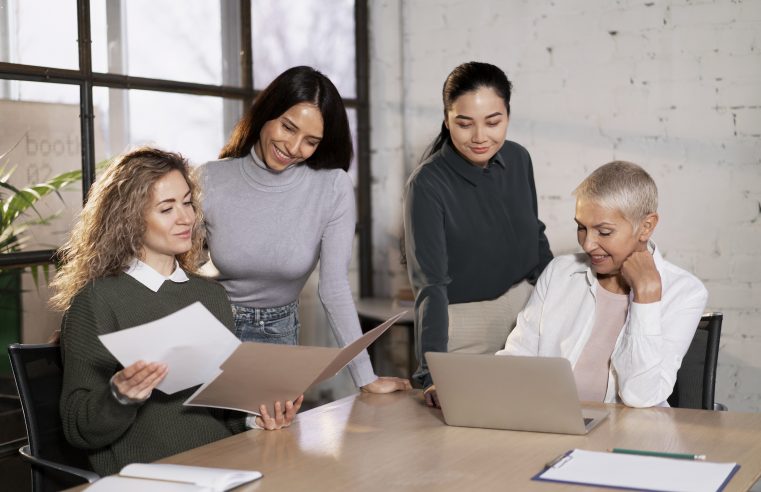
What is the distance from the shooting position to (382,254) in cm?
413

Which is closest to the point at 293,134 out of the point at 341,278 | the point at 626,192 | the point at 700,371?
the point at 341,278

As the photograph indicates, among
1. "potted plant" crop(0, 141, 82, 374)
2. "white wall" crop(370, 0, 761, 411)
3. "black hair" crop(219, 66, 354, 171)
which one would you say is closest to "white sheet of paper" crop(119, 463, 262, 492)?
"black hair" crop(219, 66, 354, 171)

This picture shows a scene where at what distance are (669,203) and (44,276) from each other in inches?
82.1

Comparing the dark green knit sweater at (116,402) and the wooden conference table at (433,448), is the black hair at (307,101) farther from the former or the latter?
the wooden conference table at (433,448)

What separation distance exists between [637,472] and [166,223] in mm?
1015

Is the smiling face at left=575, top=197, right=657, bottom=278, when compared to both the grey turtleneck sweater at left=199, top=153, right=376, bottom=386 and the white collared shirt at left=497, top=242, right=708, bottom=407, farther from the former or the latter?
the grey turtleneck sweater at left=199, top=153, right=376, bottom=386

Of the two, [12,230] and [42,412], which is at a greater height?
[12,230]

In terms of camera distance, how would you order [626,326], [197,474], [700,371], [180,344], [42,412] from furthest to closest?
[700,371], [626,326], [42,412], [180,344], [197,474]

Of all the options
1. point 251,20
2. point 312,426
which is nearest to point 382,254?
point 251,20

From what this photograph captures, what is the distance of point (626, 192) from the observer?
2070mm

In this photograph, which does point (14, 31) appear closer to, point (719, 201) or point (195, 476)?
point (195, 476)

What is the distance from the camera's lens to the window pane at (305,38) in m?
3.63

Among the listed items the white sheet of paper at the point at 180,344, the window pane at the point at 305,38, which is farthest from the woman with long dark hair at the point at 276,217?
the window pane at the point at 305,38

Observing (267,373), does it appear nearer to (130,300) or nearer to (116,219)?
(130,300)
